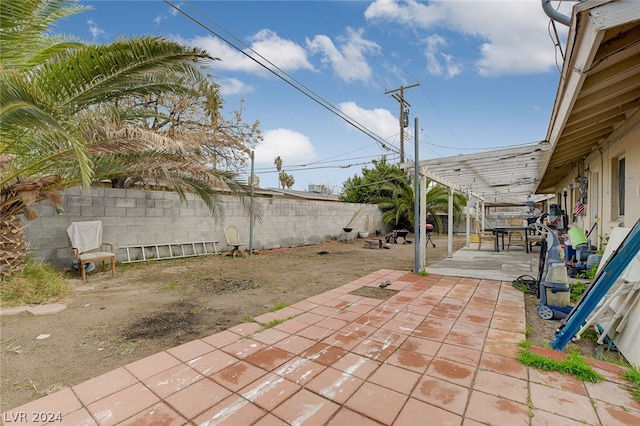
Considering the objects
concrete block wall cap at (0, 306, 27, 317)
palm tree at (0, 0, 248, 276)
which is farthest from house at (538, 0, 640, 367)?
concrete block wall cap at (0, 306, 27, 317)

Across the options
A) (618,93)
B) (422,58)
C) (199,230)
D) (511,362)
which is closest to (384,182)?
(422,58)

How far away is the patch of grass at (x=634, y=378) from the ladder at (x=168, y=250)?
8.64m

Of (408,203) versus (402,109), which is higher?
(402,109)

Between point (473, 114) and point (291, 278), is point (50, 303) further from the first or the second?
point (473, 114)

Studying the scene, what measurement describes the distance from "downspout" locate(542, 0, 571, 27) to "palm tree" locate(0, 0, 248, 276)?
13.6 feet

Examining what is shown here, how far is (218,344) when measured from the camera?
290cm

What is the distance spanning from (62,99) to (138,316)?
2772 mm

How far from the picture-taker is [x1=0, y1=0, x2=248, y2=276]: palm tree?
2.95m

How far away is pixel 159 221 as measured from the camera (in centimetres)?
795

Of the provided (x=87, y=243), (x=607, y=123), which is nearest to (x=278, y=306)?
(x=87, y=243)

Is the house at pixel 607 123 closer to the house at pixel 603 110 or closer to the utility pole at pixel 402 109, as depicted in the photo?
the house at pixel 603 110

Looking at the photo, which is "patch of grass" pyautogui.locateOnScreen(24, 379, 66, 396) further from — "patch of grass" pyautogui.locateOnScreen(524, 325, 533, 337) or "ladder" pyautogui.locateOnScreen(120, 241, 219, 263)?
"ladder" pyautogui.locateOnScreen(120, 241, 219, 263)

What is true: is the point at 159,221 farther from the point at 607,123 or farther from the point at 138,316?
the point at 607,123

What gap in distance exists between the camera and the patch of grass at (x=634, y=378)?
2.04 m
